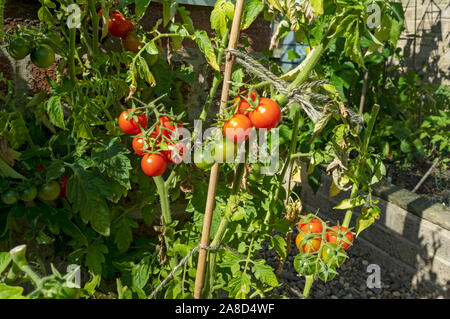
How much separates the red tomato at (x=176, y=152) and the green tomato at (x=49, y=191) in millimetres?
369

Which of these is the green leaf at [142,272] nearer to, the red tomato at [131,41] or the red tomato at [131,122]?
the red tomato at [131,122]

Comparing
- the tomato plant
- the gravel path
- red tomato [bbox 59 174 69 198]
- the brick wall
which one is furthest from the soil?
red tomato [bbox 59 174 69 198]

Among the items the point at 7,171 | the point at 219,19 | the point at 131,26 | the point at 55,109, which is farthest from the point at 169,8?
the point at 7,171

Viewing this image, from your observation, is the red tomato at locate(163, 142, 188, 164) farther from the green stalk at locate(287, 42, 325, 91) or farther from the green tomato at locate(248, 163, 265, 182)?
the green stalk at locate(287, 42, 325, 91)

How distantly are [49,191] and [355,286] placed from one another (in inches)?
66.4

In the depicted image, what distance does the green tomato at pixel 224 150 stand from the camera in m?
0.77

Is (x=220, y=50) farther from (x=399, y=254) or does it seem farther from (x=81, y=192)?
(x=399, y=254)

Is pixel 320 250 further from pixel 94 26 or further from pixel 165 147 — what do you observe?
pixel 94 26

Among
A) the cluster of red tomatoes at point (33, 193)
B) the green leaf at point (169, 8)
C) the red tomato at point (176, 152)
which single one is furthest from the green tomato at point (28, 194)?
the green leaf at point (169, 8)

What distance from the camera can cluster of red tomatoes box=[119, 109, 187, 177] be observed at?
935 mm

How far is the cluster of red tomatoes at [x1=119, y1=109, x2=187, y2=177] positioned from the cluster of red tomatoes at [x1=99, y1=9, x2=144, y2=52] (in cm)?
30

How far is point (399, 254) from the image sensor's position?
2035 mm
